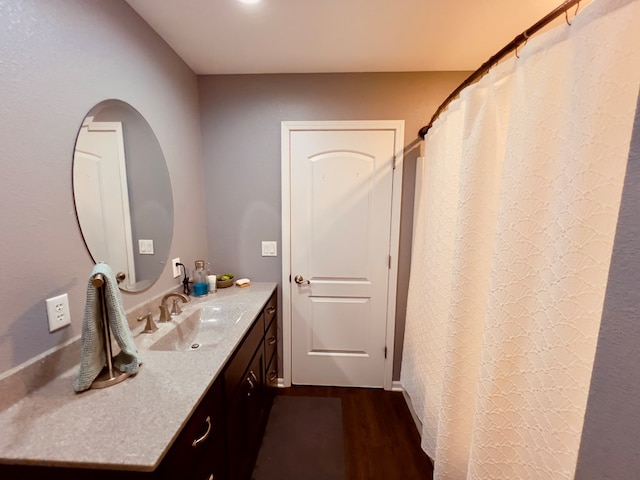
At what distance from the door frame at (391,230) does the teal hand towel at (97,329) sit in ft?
4.02

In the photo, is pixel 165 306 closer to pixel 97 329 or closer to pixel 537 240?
pixel 97 329

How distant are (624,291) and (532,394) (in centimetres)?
46

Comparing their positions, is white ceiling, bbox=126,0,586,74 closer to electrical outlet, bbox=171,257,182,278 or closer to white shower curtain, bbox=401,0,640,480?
white shower curtain, bbox=401,0,640,480

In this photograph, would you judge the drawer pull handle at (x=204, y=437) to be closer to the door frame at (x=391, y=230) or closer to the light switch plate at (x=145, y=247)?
the light switch plate at (x=145, y=247)

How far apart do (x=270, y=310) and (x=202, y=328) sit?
475 mm

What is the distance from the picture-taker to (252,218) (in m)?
2.00

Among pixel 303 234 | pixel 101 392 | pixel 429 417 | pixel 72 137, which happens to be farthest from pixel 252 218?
pixel 429 417

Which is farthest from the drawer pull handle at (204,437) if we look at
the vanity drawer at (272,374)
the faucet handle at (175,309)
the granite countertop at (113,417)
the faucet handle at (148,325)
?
the vanity drawer at (272,374)

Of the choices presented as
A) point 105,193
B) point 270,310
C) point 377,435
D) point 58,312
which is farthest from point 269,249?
point 377,435

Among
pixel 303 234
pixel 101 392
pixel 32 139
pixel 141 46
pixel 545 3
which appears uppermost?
pixel 545 3

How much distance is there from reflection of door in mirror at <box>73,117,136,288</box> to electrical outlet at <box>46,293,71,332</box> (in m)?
0.20

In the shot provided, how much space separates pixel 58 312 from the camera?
2.88 ft

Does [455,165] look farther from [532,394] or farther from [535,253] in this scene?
[532,394]

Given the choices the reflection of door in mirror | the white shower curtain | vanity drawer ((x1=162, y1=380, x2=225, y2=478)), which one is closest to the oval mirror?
the reflection of door in mirror
